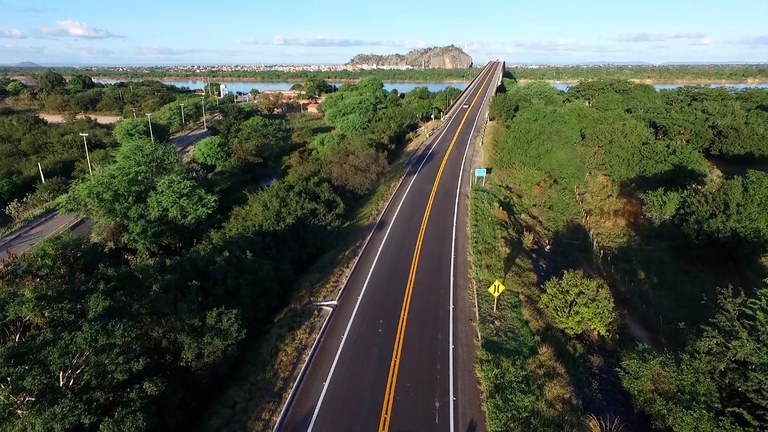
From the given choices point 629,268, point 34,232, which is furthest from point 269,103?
point 629,268

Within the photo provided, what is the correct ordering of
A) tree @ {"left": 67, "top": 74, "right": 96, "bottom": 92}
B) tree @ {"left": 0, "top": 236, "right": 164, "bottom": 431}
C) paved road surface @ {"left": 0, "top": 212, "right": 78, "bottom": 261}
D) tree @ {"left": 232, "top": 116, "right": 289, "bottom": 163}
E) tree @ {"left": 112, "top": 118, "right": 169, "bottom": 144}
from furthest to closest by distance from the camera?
tree @ {"left": 67, "top": 74, "right": 96, "bottom": 92}, tree @ {"left": 112, "top": 118, "right": 169, "bottom": 144}, tree @ {"left": 232, "top": 116, "right": 289, "bottom": 163}, paved road surface @ {"left": 0, "top": 212, "right": 78, "bottom": 261}, tree @ {"left": 0, "top": 236, "right": 164, "bottom": 431}

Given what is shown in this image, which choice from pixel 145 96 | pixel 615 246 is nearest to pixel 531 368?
pixel 615 246

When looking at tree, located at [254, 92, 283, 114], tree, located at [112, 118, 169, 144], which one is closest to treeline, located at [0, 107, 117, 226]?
tree, located at [112, 118, 169, 144]

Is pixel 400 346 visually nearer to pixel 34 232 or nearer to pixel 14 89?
pixel 34 232

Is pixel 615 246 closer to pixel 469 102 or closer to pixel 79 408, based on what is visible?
pixel 79 408

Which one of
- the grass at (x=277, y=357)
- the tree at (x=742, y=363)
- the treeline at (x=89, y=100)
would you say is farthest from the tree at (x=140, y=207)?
the treeline at (x=89, y=100)

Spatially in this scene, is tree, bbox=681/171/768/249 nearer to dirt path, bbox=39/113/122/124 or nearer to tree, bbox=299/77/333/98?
dirt path, bbox=39/113/122/124
